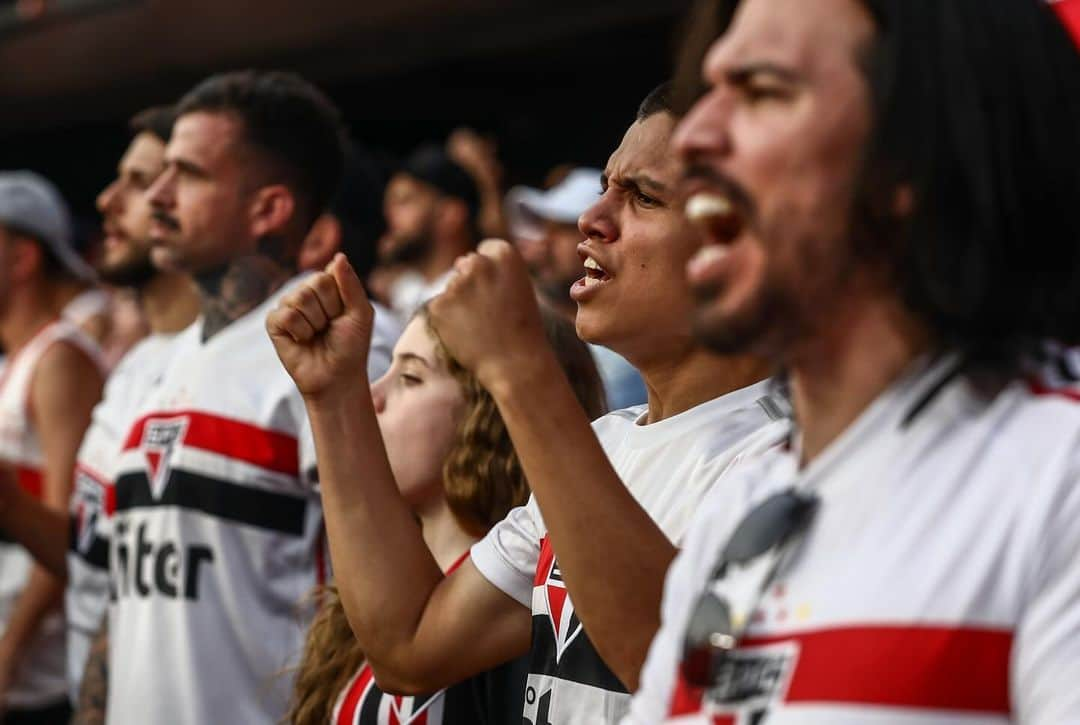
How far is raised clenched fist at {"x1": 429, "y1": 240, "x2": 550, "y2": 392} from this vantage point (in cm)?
157

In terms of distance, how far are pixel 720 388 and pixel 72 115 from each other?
28.5ft

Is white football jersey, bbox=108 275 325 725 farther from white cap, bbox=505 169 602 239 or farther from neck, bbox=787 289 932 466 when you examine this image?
white cap, bbox=505 169 602 239

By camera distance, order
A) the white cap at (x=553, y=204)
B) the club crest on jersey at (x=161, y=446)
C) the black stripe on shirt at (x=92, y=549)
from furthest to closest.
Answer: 1. the white cap at (x=553, y=204)
2. the black stripe on shirt at (x=92, y=549)
3. the club crest on jersey at (x=161, y=446)

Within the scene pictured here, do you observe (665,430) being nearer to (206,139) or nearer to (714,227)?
(714,227)

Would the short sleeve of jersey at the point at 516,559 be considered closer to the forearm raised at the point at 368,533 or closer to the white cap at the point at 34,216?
the forearm raised at the point at 368,533

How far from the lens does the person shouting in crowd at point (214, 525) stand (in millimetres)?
3074

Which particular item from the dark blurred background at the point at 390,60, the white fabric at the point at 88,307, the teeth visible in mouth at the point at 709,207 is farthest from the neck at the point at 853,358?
the dark blurred background at the point at 390,60

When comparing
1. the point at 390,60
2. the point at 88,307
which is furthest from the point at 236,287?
the point at 390,60

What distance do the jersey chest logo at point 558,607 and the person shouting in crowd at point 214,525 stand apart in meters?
1.19

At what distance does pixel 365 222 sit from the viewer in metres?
4.31

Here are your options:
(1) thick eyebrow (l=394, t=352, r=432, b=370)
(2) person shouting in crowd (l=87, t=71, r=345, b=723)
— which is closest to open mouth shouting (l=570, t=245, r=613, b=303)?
(1) thick eyebrow (l=394, t=352, r=432, b=370)

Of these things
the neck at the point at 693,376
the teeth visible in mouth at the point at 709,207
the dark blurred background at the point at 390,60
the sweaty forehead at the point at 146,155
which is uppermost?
the dark blurred background at the point at 390,60

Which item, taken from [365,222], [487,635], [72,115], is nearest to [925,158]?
[487,635]

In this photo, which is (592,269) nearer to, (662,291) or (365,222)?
(662,291)
